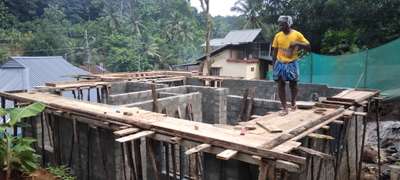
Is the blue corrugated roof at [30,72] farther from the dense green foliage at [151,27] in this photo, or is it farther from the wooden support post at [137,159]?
the dense green foliage at [151,27]

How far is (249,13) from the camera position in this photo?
114 feet

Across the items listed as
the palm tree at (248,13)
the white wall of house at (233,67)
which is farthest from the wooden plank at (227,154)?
the palm tree at (248,13)

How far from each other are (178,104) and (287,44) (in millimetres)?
4045

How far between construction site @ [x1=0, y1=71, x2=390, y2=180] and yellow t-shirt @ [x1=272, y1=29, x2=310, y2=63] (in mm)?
1109

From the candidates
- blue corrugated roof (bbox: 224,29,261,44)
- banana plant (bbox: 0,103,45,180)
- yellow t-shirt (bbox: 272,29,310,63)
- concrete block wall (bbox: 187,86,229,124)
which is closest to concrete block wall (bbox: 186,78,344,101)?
concrete block wall (bbox: 187,86,229,124)

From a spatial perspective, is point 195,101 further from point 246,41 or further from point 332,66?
point 246,41

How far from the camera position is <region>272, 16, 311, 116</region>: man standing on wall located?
21.7 ft

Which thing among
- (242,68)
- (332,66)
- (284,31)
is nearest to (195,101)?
(284,31)

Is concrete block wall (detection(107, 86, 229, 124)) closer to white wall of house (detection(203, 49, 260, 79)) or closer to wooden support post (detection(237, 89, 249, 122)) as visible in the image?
wooden support post (detection(237, 89, 249, 122))

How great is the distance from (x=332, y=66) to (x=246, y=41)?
12.1 metres

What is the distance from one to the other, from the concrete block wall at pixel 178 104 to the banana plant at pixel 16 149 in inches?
92.3

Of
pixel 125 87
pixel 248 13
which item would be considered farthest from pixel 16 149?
pixel 248 13

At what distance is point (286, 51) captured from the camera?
22.4ft

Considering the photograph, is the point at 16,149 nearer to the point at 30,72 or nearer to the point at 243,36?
the point at 30,72
